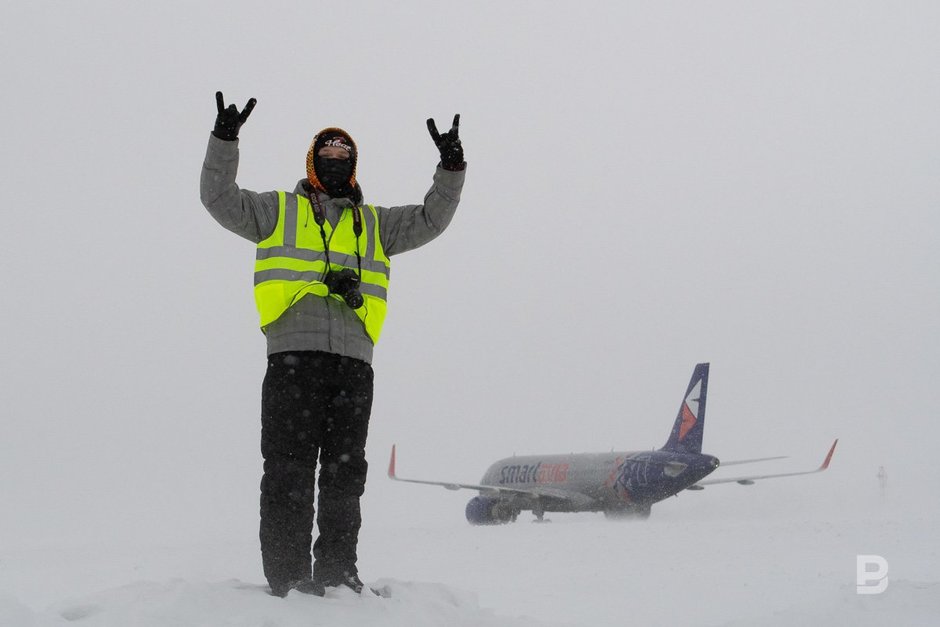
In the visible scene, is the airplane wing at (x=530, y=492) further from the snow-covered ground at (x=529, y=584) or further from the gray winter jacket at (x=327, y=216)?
the gray winter jacket at (x=327, y=216)

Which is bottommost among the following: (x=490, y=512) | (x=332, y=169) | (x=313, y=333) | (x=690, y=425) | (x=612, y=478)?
(x=490, y=512)

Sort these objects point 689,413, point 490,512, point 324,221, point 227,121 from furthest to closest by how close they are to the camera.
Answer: point 490,512, point 689,413, point 324,221, point 227,121

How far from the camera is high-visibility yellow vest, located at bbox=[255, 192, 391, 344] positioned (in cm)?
411

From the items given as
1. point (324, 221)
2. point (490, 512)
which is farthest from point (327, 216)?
point (490, 512)

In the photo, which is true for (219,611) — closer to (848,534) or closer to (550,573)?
(550,573)

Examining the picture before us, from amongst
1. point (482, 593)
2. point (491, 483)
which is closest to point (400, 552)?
point (482, 593)

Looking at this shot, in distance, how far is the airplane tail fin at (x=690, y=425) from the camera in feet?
83.7

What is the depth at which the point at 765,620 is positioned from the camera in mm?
3863

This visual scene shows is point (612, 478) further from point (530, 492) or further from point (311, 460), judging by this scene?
point (311, 460)

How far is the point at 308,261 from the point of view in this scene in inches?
164

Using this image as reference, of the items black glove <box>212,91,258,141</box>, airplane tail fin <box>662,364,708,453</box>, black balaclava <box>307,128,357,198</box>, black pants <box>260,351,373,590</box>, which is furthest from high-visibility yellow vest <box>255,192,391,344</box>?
airplane tail fin <box>662,364,708,453</box>

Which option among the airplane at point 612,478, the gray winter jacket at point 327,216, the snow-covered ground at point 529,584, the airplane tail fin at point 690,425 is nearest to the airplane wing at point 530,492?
the airplane at point 612,478

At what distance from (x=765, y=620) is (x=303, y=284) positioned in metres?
2.52

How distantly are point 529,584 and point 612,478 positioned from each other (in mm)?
20435
